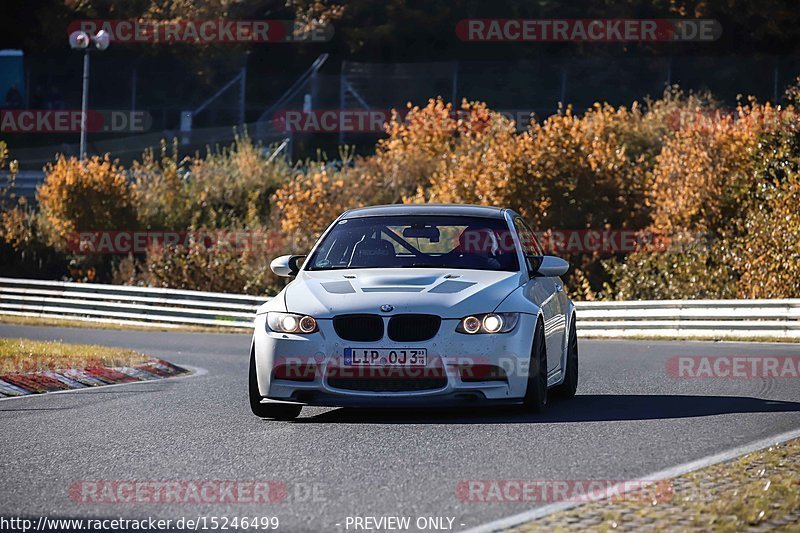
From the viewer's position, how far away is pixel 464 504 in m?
7.28

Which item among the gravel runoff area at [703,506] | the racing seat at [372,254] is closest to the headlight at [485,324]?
the racing seat at [372,254]

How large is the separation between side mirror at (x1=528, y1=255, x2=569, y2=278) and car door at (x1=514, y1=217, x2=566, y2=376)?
62mm

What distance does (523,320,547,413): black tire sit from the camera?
10.9 m

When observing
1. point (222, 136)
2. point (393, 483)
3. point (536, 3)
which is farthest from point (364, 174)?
point (393, 483)

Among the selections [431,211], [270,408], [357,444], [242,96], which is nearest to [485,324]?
[357,444]

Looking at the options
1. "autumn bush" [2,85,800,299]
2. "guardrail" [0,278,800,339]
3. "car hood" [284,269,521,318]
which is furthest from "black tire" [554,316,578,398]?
"autumn bush" [2,85,800,299]

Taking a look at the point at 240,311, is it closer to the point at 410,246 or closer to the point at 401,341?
the point at 410,246

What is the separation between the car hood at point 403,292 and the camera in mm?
10727

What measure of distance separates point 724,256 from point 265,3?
35.0m

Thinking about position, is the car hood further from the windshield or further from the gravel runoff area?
the gravel runoff area

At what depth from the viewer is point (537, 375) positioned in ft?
36.0

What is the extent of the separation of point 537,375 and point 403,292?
117 cm

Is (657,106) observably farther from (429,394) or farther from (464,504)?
(464,504)

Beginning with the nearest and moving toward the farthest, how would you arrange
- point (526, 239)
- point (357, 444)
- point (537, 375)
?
1. point (357, 444)
2. point (537, 375)
3. point (526, 239)
